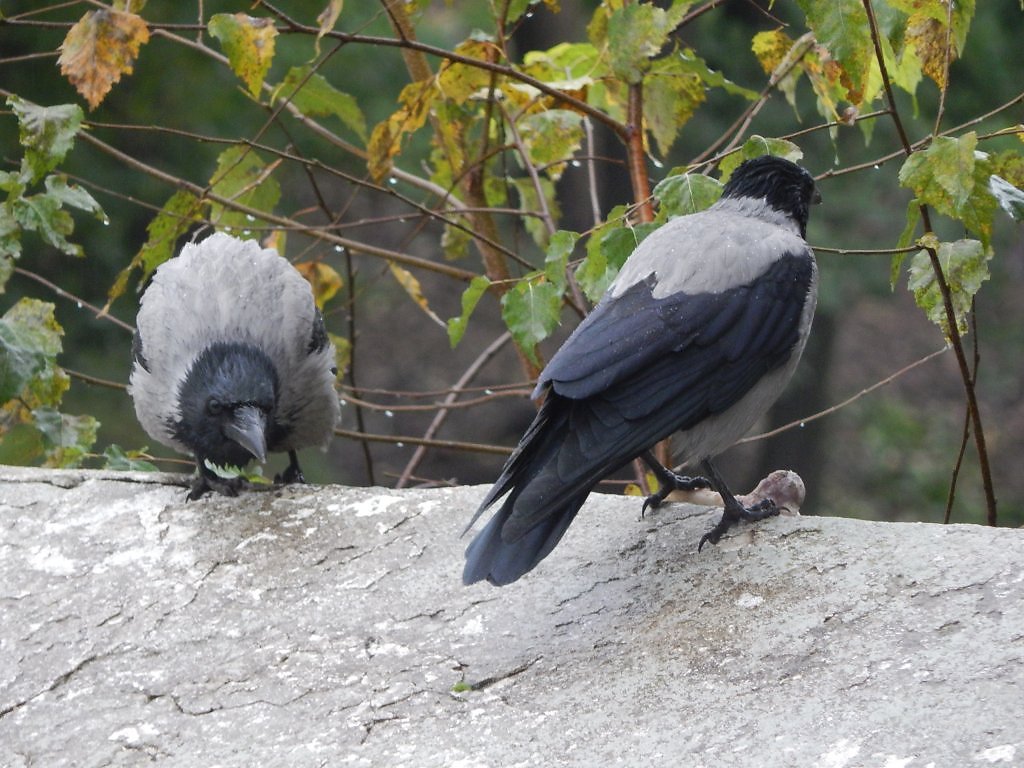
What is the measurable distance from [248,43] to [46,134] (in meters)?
0.67

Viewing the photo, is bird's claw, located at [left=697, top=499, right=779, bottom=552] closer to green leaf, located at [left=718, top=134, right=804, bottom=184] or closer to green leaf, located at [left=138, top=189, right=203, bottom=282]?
green leaf, located at [left=718, top=134, right=804, bottom=184]

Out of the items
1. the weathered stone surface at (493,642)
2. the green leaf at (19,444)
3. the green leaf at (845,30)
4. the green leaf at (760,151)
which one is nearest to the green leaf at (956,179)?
the green leaf at (845,30)

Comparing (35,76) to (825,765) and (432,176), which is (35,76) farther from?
(825,765)

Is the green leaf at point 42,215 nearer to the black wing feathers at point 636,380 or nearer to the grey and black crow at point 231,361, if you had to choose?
the grey and black crow at point 231,361

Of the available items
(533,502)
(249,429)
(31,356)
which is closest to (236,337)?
(249,429)

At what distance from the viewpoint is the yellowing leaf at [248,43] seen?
3637mm

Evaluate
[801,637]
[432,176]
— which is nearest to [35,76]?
[432,176]

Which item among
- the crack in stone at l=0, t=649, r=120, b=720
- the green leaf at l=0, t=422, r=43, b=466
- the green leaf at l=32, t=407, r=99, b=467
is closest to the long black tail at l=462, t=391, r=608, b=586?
the crack in stone at l=0, t=649, r=120, b=720

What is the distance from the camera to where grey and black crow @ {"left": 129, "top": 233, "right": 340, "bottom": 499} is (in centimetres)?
409

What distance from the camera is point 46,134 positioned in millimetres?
3840

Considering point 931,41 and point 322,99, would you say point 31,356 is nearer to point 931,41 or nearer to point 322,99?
point 322,99

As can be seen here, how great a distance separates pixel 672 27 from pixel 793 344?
104 centimetres

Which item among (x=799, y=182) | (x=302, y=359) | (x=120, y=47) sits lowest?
Answer: (x=302, y=359)

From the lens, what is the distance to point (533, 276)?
3.75 metres
